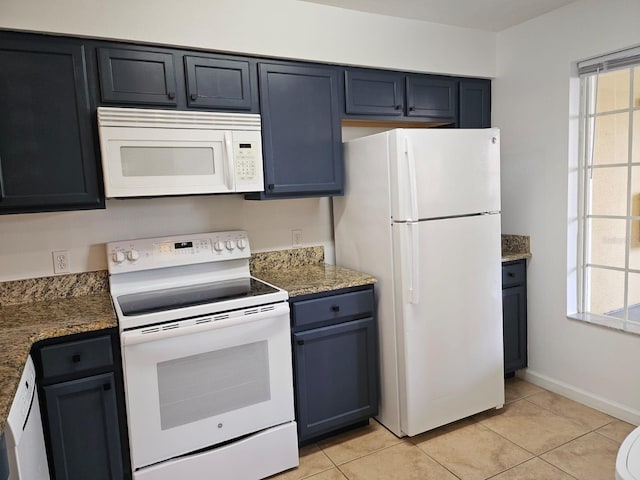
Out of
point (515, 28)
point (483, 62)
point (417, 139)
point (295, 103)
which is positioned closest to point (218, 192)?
point (295, 103)

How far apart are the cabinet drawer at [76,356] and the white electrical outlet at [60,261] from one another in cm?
63

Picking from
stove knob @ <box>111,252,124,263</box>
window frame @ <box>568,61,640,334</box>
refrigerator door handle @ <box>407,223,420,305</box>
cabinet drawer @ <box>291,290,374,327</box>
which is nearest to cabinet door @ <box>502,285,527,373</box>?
window frame @ <box>568,61,640,334</box>

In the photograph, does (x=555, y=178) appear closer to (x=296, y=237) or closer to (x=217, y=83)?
(x=296, y=237)

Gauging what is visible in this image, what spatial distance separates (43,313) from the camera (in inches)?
80.1

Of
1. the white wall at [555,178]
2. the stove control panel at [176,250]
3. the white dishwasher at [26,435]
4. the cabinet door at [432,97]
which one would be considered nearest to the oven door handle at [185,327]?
the white dishwasher at [26,435]

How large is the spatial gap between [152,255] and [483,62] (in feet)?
7.96

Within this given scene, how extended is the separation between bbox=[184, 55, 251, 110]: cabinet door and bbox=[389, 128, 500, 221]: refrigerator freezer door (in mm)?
784

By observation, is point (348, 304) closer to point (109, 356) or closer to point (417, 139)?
point (417, 139)

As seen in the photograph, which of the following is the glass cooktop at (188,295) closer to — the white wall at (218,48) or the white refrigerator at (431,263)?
the white wall at (218,48)

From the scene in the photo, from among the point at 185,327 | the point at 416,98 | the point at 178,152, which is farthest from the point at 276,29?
the point at 185,327

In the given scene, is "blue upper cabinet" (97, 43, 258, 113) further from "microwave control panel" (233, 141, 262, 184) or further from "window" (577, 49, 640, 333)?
"window" (577, 49, 640, 333)

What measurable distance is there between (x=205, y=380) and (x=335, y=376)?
2.32 feet

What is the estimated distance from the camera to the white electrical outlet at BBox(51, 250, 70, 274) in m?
2.29

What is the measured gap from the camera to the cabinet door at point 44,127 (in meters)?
1.90
